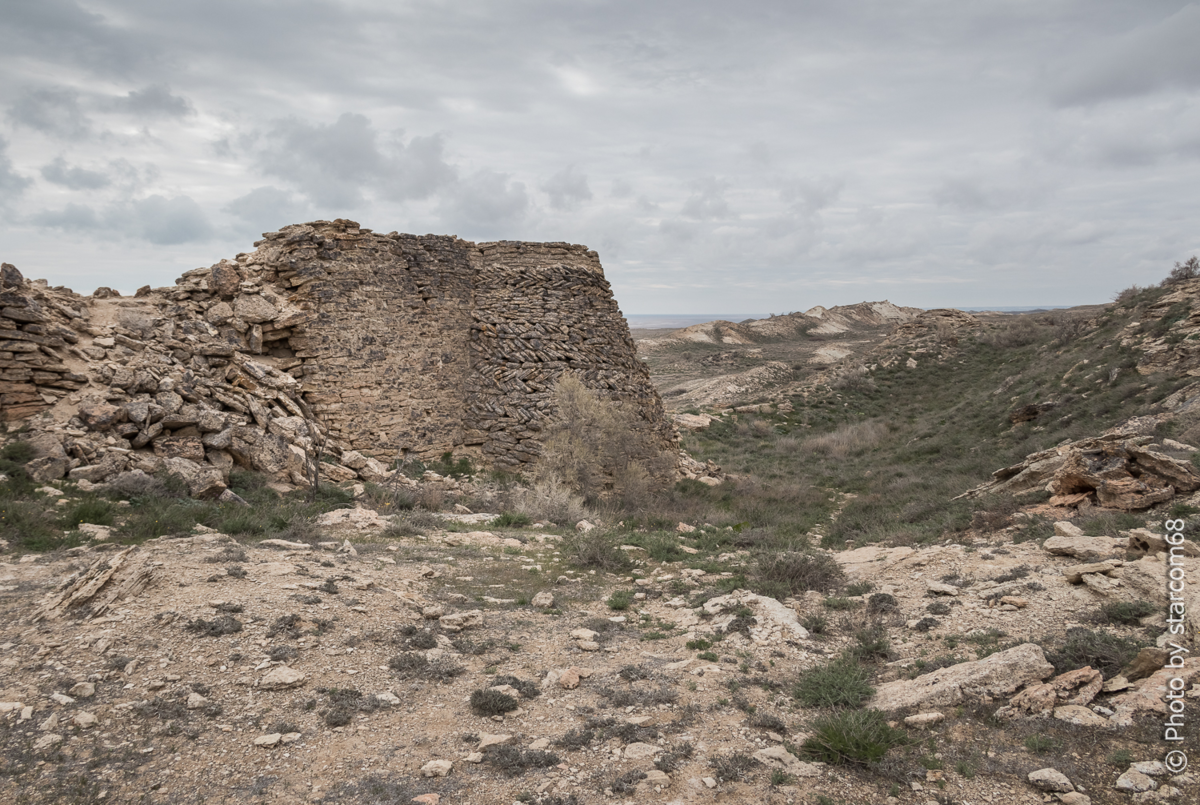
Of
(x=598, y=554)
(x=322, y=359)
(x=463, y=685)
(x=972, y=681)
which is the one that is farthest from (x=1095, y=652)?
(x=322, y=359)

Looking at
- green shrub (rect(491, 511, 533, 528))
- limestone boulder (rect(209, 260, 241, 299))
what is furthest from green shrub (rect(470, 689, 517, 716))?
limestone boulder (rect(209, 260, 241, 299))

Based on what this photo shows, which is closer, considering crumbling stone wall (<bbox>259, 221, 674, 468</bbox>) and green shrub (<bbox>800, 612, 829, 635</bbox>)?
green shrub (<bbox>800, 612, 829, 635</bbox>)

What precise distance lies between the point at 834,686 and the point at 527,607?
3041 millimetres

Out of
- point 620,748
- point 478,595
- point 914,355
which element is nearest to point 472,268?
point 478,595

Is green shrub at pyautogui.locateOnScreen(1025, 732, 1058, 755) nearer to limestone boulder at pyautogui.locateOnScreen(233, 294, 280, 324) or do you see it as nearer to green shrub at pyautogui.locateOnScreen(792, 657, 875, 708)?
green shrub at pyautogui.locateOnScreen(792, 657, 875, 708)

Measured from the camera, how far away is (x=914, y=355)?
31.3m

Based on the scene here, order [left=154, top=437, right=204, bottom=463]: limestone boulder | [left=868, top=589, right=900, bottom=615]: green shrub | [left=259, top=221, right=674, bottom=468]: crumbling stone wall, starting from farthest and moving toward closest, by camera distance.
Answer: [left=259, top=221, right=674, bottom=468]: crumbling stone wall < [left=154, top=437, right=204, bottom=463]: limestone boulder < [left=868, top=589, right=900, bottom=615]: green shrub

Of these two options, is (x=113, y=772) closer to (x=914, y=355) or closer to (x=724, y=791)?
(x=724, y=791)

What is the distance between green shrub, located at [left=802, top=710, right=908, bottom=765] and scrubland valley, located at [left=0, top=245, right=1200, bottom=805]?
0.06 ft

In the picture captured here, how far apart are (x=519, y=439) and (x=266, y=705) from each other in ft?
29.5

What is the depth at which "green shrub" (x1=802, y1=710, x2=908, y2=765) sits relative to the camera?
3812mm

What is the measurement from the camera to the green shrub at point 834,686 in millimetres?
4523

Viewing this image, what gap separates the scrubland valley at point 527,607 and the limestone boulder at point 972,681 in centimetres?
2

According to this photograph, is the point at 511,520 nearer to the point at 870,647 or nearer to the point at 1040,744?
the point at 870,647
